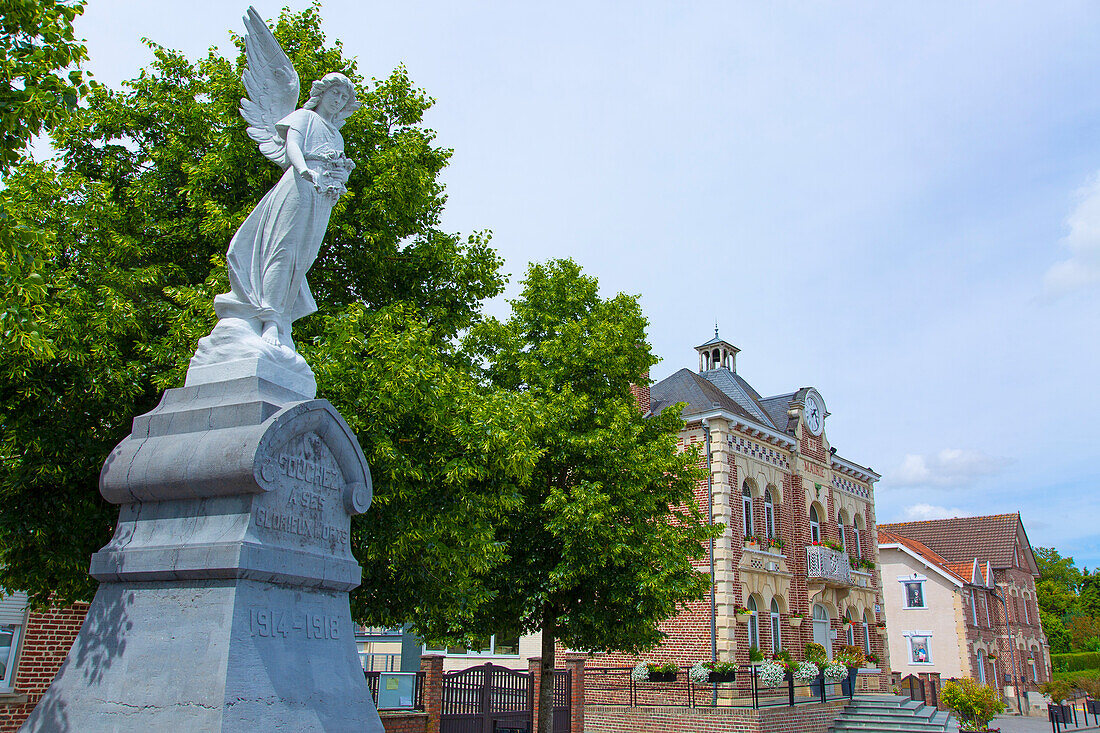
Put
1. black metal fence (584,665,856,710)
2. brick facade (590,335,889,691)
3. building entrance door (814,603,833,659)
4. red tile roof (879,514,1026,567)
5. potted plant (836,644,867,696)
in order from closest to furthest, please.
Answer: black metal fence (584,665,856,710) < brick facade (590,335,889,691) < potted plant (836,644,867,696) < building entrance door (814,603,833,659) < red tile roof (879,514,1026,567)

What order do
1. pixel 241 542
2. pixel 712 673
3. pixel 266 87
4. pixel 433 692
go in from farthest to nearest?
1. pixel 712 673
2. pixel 433 692
3. pixel 266 87
4. pixel 241 542

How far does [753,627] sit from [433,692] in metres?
13.8

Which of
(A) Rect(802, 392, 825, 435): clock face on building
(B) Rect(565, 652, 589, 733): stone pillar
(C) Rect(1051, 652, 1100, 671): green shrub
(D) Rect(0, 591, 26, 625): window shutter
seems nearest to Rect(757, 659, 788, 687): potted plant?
(B) Rect(565, 652, 589, 733): stone pillar

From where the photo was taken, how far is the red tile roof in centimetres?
4634

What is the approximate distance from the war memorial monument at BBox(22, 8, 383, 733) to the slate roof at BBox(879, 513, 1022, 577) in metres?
46.9

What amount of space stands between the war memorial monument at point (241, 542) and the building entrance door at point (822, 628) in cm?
2673

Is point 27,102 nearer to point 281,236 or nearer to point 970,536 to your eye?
point 281,236

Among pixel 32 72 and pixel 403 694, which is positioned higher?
pixel 32 72

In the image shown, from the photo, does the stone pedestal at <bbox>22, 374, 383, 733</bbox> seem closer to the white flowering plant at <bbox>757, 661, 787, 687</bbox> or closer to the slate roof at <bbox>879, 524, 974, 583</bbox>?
the white flowering plant at <bbox>757, 661, 787, 687</bbox>

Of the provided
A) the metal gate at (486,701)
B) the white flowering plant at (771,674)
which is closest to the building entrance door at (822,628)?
the white flowering plant at (771,674)

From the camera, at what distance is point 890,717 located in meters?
24.2

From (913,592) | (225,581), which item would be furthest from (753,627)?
(225,581)

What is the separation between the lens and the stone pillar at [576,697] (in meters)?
18.8

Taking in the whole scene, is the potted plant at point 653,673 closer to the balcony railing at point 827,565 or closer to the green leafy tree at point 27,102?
the balcony railing at point 827,565
